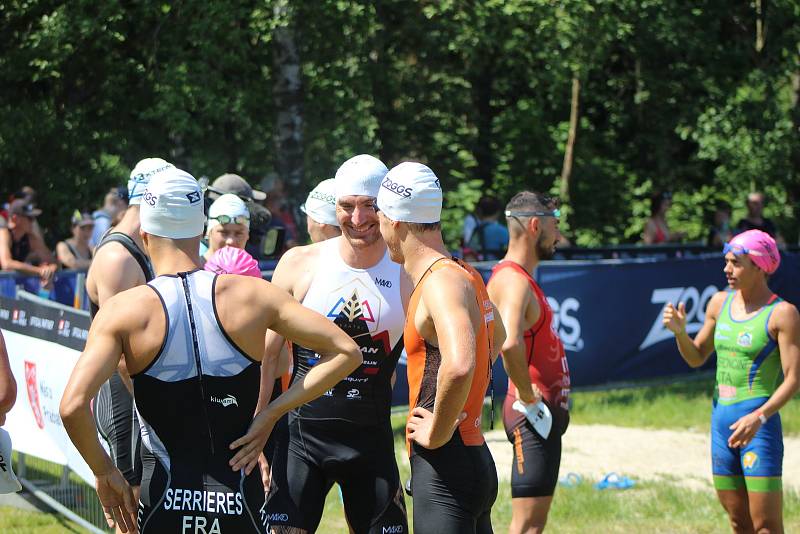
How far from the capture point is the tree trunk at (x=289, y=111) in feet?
53.2

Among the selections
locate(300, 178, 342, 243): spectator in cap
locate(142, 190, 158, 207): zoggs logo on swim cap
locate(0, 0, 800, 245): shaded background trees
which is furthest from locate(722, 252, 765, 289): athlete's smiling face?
locate(0, 0, 800, 245): shaded background trees

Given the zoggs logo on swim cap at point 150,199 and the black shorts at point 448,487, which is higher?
the zoggs logo on swim cap at point 150,199

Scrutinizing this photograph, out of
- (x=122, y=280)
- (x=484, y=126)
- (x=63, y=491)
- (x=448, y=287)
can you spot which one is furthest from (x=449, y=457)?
(x=484, y=126)

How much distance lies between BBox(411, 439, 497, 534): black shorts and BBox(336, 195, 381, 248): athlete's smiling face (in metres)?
1.20

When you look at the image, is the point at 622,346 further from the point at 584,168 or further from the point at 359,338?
the point at 584,168

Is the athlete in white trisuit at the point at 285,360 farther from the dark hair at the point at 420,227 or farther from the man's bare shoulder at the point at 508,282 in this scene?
the dark hair at the point at 420,227

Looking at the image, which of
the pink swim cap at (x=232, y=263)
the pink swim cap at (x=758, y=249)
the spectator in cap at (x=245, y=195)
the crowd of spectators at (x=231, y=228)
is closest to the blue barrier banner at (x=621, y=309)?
the crowd of spectators at (x=231, y=228)

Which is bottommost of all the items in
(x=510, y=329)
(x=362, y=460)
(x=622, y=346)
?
(x=622, y=346)

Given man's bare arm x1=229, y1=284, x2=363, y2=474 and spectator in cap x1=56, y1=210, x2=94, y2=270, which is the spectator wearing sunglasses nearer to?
man's bare arm x1=229, y1=284, x2=363, y2=474

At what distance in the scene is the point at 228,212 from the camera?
6.50 m

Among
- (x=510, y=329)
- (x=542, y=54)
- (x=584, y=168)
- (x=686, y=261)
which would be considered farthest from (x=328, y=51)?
(x=510, y=329)

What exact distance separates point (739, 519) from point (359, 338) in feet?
8.28

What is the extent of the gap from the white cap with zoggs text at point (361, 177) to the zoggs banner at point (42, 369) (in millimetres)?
2081

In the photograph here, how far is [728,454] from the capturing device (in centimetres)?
628
